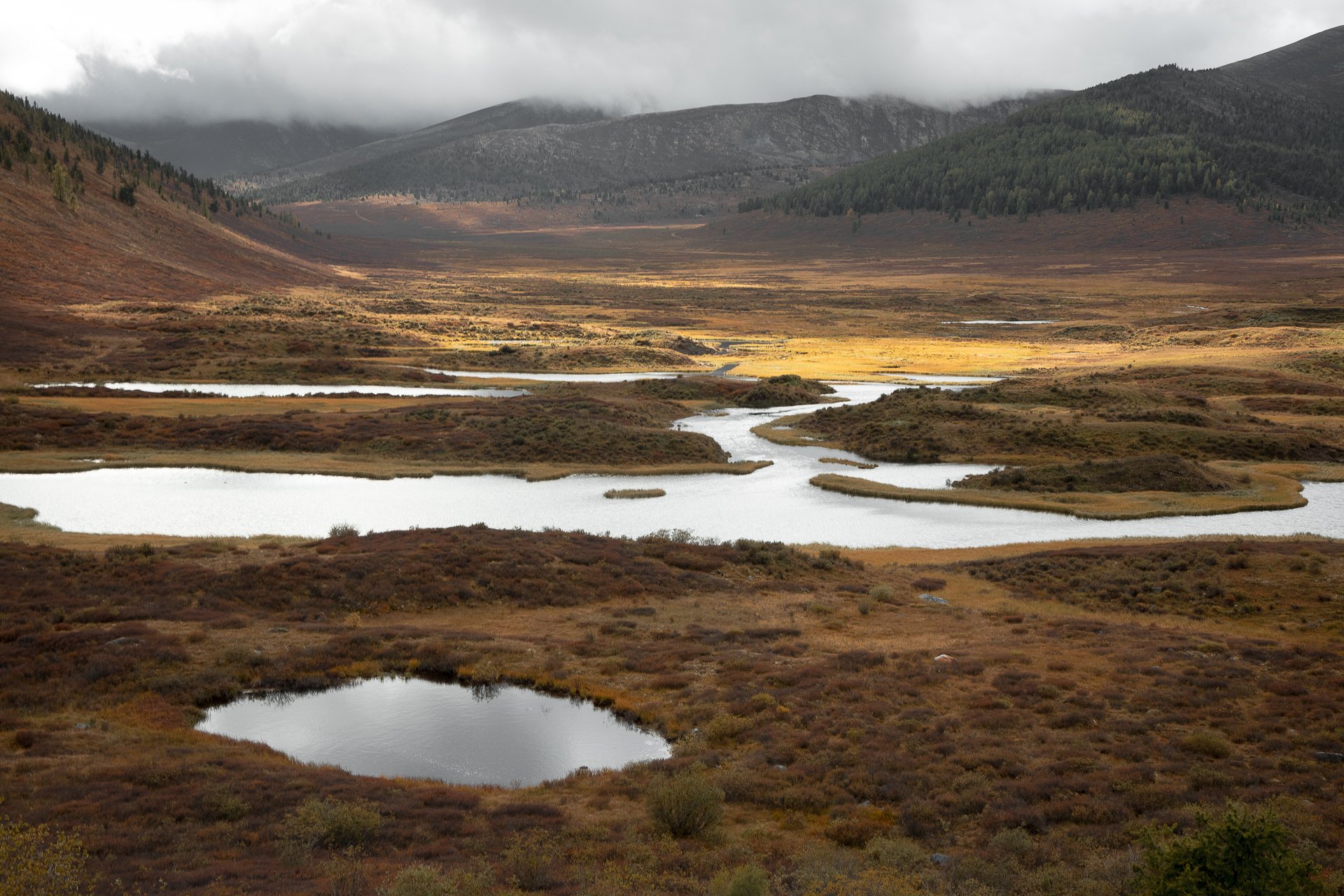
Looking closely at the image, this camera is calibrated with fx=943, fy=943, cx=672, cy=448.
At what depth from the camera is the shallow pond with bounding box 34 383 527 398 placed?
89.3 metres

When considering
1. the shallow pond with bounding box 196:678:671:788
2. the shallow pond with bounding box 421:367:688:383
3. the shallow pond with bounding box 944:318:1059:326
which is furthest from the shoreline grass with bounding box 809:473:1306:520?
the shallow pond with bounding box 944:318:1059:326

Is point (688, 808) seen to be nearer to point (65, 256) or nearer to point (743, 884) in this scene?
point (743, 884)

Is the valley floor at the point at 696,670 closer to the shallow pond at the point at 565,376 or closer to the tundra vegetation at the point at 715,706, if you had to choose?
the tundra vegetation at the point at 715,706

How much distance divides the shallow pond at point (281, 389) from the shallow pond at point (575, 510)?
109ft

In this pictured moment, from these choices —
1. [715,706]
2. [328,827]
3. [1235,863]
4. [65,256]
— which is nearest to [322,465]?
[715,706]

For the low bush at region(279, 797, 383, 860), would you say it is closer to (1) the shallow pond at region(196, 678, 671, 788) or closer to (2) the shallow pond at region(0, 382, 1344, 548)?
(1) the shallow pond at region(196, 678, 671, 788)

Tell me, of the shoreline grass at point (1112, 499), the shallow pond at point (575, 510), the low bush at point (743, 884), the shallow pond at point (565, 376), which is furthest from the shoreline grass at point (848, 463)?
the low bush at point (743, 884)

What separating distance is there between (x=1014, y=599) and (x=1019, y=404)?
48145mm

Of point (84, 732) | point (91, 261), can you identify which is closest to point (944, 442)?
point (84, 732)

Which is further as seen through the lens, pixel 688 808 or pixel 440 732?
pixel 440 732

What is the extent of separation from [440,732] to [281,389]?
78.7 metres

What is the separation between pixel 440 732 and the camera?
24484 millimetres

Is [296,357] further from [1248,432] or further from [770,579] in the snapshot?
[1248,432]

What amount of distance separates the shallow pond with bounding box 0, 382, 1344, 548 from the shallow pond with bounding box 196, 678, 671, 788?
21370mm
